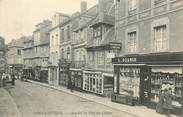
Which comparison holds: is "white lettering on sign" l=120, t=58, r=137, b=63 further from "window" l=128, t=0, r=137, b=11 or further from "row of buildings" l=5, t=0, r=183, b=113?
"window" l=128, t=0, r=137, b=11

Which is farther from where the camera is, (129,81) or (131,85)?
(129,81)

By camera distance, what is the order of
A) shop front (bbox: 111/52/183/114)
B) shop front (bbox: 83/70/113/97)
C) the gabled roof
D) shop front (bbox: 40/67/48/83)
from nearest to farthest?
shop front (bbox: 111/52/183/114) → shop front (bbox: 83/70/113/97) → the gabled roof → shop front (bbox: 40/67/48/83)

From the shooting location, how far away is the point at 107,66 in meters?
23.8

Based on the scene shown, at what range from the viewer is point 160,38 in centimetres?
1627

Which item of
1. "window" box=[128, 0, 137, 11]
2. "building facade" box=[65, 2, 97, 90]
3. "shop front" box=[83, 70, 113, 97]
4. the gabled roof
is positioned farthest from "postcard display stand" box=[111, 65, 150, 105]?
"building facade" box=[65, 2, 97, 90]

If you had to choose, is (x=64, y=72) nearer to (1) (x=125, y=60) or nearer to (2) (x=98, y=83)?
(2) (x=98, y=83)

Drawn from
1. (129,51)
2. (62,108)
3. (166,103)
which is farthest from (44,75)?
(166,103)

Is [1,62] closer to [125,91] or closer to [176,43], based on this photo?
[125,91]

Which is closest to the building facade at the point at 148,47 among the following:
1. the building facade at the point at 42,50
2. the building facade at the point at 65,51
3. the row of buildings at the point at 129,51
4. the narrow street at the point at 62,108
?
the row of buildings at the point at 129,51

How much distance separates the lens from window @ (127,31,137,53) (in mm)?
19484

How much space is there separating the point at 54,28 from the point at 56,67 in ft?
19.4

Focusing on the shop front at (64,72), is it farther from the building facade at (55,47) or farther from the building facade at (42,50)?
the building facade at (42,50)

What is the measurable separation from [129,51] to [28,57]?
139 feet

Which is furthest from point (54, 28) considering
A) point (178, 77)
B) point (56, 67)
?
point (178, 77)
